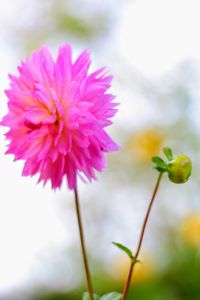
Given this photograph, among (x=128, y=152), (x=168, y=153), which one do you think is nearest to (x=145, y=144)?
(x=128, y=152)

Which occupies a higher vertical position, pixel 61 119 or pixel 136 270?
pixel 136 270

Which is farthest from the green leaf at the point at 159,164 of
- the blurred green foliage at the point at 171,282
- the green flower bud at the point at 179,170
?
the blurred green foliage at the point at 171,282

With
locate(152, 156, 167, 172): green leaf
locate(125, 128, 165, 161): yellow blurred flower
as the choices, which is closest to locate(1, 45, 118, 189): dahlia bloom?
locate(152, 156, 167, 172): green leaf

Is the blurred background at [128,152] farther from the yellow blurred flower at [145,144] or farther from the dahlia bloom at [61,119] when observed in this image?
the dahlia bloom at [61,119]

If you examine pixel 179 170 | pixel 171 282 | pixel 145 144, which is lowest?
pixel 179 170

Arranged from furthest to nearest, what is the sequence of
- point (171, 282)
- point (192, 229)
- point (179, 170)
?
1. point (171, 282)
2. point (192, 229)
3. point (179, 170)

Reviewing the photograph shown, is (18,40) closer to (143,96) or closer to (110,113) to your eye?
(143,96)

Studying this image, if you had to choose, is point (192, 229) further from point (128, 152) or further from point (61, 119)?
point (61, 119)

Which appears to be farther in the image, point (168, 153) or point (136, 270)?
point (136, 270)
